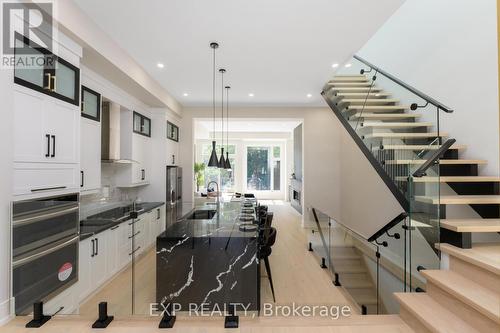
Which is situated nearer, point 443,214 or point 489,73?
point 443,214

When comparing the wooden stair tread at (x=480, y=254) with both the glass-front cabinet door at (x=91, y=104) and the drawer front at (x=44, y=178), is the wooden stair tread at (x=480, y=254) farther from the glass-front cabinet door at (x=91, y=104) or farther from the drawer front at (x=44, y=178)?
the glass-front cabinet door at (x=91, y=104)

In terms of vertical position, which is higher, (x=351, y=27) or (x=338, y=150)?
(x=351, y=27)

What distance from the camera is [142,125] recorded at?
5.15 meters

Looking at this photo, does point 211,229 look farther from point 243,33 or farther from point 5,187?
point 243,33

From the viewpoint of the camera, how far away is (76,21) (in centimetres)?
251

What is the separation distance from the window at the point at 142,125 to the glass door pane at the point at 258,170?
23.7 feet

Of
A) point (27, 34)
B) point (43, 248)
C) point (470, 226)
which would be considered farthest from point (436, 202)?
point (27, 34)

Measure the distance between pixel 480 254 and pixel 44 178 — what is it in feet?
13.1

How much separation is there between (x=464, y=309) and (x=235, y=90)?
4876mm

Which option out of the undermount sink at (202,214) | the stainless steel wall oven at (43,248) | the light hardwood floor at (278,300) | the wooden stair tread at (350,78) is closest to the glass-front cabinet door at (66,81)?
the stainless steel wall oven at (43,248)

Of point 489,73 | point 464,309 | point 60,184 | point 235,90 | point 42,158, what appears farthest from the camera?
point 235,90

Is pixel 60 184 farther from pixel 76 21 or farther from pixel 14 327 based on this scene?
pixel 76 21

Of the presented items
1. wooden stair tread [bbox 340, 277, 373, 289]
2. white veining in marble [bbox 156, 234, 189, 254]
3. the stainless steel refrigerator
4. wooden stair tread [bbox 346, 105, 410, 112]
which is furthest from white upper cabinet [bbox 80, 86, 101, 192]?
wooden stair tread [bbox 346, 105, 410, 112]

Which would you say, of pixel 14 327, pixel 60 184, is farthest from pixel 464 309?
pixel 60 184
